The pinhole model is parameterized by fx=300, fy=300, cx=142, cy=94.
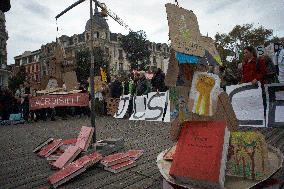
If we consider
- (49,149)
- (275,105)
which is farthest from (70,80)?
(275,105)

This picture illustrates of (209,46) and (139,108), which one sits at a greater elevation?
(209,46)

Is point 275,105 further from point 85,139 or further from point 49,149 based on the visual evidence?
point 49,149

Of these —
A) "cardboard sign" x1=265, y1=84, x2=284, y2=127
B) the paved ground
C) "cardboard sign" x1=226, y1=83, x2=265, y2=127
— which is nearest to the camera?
the paved ground

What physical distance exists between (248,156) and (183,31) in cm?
111

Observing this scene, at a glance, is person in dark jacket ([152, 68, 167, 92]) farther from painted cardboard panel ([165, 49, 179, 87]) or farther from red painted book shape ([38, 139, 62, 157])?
painted cardboard panel ([165, 49, 179, 87])

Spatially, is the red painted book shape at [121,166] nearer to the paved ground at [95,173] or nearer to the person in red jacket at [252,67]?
the paved ground at [95,173]

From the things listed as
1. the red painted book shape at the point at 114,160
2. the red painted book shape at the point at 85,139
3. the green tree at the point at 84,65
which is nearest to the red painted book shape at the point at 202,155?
the red painted book shape at the point at 114,160

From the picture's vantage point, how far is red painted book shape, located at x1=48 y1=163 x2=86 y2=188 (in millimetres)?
3330

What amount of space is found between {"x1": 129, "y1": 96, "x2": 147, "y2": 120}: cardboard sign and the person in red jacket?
467 cm

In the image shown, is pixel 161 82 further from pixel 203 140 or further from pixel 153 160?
pixel 203 140

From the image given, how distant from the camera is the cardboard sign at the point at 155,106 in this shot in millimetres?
10000

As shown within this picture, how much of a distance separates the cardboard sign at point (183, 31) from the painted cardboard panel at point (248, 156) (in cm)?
77

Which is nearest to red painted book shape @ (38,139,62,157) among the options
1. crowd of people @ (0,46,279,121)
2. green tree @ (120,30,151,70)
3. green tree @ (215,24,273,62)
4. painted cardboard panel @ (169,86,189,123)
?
painted cardboard panel @ (169,86,189,123)

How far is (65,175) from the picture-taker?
3400 millimetres
